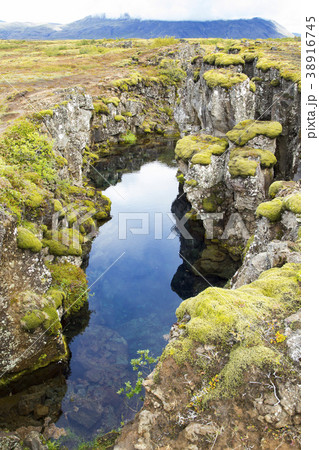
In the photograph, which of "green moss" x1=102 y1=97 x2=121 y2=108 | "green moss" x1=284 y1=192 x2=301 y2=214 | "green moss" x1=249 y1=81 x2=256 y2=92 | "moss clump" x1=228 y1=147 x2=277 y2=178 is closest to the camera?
"green moss" x1=284 y1=192 x2=301 y2=214

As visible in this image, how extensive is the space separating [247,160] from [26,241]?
1983 centimetres

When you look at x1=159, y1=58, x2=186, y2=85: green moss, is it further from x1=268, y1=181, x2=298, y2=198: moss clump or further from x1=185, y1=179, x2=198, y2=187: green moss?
x1=268, y1=181, x2=298, y2=198: moss clump

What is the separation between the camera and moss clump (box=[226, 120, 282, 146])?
1115 inches

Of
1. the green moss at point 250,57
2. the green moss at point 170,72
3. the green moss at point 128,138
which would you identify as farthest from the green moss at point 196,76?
the green moss at point 170,72

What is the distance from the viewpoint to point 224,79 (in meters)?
32.7

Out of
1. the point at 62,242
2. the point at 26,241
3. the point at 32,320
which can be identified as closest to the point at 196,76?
the point at 62,242

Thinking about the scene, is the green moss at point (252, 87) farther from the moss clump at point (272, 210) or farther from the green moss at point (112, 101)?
the green moss at point (112, 101)

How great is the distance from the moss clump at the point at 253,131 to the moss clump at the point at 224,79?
5.28 m

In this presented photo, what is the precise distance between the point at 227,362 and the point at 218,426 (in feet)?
5.26

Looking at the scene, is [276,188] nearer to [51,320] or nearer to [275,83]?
[275,83]

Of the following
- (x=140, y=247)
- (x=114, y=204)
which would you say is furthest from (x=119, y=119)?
(x=140, y=247)

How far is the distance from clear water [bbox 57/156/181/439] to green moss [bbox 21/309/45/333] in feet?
14.9

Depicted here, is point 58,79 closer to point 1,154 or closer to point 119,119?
point 119,119

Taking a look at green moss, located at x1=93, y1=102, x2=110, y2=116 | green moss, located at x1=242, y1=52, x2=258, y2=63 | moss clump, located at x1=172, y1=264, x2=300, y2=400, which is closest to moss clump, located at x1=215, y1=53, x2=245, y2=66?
green moss, located at x1=242, y1=52, x2=258, y2=63
